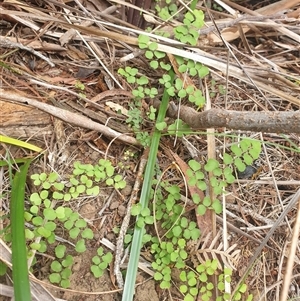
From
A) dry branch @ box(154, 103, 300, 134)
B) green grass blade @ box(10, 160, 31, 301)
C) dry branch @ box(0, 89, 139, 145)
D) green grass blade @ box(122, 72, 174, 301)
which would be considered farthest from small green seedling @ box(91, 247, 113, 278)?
dry branch @ box(154, 103, 300, 134)

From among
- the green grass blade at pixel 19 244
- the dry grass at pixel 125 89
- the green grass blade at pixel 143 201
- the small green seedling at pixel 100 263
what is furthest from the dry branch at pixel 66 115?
the small green seedling at pixel 100 263

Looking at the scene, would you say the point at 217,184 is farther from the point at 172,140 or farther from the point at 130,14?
the point at 130,14

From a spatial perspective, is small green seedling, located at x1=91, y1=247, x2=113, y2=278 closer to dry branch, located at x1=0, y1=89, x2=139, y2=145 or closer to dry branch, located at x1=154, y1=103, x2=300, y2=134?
dry branch, located at x1=0, y1=89, x2=139, y2=145

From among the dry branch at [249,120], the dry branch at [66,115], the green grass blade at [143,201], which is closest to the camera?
the dry branch at [249,120]

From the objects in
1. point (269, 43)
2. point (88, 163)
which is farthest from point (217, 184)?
point (269, 43)

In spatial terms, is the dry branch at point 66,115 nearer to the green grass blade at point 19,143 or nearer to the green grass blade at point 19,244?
the green grass blade at point 19,143

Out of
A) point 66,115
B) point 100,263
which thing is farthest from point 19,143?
point 100,263

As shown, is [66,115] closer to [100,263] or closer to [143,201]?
[143,201]
